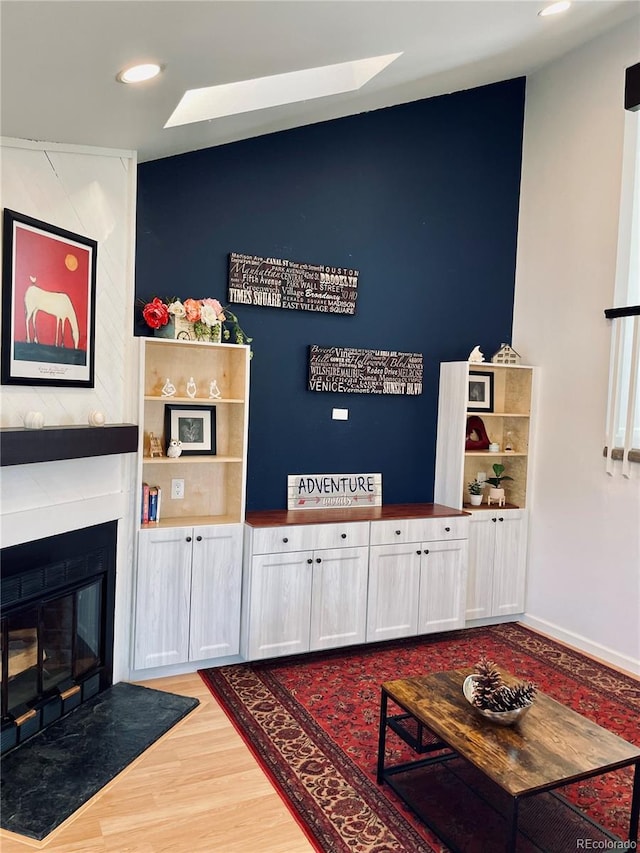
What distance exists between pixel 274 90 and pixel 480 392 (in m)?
2.43

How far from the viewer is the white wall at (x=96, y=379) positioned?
283cm

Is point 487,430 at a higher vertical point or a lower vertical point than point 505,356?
lower

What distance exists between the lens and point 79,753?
2.78 metres

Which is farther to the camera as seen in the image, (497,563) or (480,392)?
(480,392)

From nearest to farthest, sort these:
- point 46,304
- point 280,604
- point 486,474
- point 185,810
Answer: point 185,810 → point 46,304 → point 280,604 → point 486,474

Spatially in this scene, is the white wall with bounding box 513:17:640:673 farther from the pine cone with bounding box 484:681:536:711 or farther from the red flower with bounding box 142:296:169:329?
the red flower with bounding box 142:296:169:329

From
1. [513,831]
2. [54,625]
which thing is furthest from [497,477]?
[54,625]

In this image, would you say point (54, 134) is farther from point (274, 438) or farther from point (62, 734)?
point (62, 734)

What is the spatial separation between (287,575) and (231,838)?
1564 millimetres

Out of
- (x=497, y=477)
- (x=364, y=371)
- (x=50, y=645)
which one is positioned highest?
(x=364, y=371)

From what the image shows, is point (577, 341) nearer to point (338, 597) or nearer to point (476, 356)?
point (476, 356)

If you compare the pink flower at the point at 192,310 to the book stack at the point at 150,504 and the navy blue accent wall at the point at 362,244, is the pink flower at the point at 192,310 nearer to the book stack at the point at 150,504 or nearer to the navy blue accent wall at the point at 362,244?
the navy blue accent wall at the point at 362,244

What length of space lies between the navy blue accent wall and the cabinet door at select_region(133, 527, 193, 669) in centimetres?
70

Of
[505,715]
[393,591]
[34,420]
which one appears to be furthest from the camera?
[393,591]
